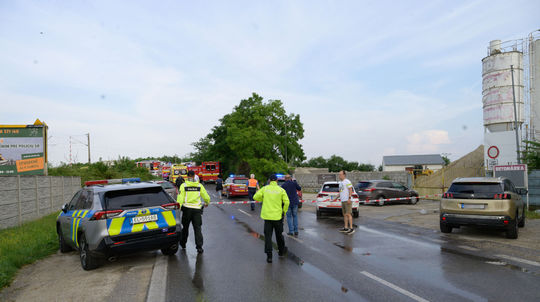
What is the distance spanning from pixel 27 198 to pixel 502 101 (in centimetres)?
3853

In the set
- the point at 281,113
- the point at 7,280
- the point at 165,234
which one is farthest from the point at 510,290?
the point at 281,113

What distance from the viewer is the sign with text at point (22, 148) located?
19266mm

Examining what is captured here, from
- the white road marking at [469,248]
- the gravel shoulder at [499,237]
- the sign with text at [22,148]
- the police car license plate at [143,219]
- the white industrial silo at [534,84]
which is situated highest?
the white industrial silo at [534,84]

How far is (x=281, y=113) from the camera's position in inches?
1847

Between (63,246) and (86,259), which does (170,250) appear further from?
(63,246)

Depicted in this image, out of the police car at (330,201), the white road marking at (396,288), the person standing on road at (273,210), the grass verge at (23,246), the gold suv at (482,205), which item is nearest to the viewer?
the white road marking at (396,288)

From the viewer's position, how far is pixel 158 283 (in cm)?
588

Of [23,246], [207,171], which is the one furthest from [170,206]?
[207,171]

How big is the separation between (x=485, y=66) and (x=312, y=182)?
68.1 feet

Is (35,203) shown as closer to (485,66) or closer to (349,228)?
(349,228)

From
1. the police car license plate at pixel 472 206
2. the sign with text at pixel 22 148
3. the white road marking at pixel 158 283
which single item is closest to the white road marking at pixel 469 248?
the police car license plate at pixel 472 206

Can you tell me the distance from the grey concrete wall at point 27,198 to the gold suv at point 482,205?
13.1 metres

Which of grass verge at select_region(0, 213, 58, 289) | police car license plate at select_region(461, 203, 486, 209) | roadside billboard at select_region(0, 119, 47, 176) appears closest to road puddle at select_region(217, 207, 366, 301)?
grass verge at select_region(0, 213, 58, 289)

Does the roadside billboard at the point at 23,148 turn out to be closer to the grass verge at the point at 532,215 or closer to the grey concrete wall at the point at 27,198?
the grey concrete wall at the point at 27,198
